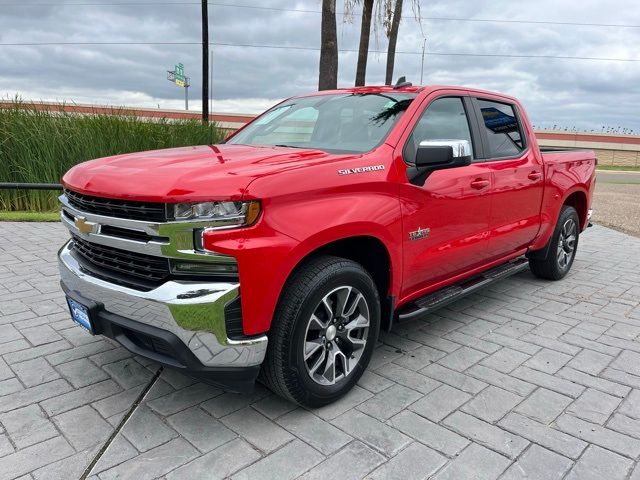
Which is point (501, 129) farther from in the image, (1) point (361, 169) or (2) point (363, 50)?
(2) point (363, 50)

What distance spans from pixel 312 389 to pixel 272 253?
0.86 m

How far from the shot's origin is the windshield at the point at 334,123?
135 inches

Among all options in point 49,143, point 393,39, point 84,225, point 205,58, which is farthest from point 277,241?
point 205,58

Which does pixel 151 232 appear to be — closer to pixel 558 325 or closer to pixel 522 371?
pixel 522 371

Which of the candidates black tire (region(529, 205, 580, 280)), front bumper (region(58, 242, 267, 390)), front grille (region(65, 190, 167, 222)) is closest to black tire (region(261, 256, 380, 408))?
front bumper (region(58, 242, 267, 390))

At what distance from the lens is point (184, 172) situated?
2.53 m

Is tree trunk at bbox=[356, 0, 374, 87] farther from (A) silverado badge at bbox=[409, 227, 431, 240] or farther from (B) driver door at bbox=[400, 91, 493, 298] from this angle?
(A) silverado badge at bbox=[409, 227, 431, 240]

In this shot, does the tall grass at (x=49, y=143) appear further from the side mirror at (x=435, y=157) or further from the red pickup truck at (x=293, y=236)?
the side mirror at (x=435, y=157)

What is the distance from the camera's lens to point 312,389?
2816 millimetres

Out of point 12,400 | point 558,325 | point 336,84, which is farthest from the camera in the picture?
point 336,84

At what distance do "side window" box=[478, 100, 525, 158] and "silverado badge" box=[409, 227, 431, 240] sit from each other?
122cm

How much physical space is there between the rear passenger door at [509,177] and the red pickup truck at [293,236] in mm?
38

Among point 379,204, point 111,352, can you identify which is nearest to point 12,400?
point 111,352

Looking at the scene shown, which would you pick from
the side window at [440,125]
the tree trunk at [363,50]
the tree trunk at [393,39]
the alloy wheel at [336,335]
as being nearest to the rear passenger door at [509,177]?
the side window at [440,125]
